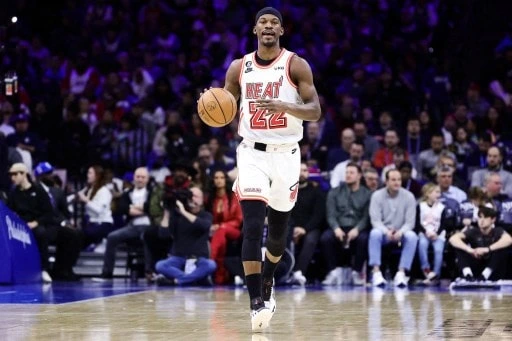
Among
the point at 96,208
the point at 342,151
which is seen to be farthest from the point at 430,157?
the point at 96,208

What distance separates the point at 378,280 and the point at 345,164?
7.90 ft

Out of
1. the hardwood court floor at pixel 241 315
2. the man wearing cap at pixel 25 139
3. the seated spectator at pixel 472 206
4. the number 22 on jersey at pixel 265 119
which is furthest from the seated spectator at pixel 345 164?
the number 22 on jersey at pixel 265 119

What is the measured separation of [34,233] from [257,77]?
25.5ft

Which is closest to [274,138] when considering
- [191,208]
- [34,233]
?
[191,208]

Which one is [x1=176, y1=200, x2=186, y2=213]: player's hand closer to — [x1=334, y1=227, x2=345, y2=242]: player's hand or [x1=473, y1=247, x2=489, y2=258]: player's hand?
[x1=334, y1=227, x2=345, y2=242]: player's hand

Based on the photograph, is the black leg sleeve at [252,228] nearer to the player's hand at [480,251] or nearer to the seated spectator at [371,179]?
the player's hand at [480,251]

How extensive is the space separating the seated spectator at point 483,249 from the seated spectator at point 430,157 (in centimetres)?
215

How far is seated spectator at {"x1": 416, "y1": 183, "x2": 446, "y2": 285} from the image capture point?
14984 mm

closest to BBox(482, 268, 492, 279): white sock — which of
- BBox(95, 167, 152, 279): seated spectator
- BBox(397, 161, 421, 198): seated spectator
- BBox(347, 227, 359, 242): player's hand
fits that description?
BBox(347, 227, 359, 242): player's hand

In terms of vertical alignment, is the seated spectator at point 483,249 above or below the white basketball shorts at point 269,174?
below

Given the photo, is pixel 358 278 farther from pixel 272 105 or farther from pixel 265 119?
pixel 272 105

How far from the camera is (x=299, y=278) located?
49.0 ft

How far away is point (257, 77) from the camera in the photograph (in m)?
8.27

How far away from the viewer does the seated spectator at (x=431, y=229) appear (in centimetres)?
1498
